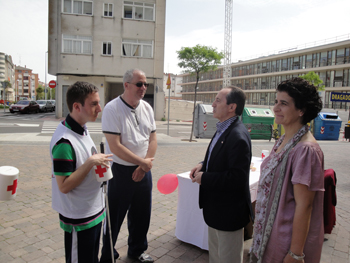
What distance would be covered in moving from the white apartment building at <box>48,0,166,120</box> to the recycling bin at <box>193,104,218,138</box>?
10420mm

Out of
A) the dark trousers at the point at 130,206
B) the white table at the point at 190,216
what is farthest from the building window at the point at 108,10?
the dark trousers at the point at 130,206

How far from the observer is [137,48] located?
86.1 ft

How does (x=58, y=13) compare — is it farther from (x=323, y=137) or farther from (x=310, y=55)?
(x=310, y=55)

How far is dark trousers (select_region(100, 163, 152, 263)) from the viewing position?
2.80 m

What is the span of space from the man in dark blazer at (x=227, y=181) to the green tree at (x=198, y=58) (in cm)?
1388

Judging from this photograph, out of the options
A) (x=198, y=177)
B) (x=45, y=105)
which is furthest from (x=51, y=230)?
(x=45, y=105)

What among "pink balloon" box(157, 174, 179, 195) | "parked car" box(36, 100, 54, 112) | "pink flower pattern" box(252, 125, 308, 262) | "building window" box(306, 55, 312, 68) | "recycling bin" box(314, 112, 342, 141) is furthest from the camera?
"building window" box(306, 55, 312, 68)

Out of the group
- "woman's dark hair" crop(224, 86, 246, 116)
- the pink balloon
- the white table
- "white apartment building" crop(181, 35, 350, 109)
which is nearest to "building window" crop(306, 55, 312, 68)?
"white apartment building" crop(181, 35, 350, 109)

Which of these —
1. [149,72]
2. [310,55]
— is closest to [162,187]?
[149,72]

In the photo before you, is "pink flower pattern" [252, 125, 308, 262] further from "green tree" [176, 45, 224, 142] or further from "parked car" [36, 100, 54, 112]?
"parked car" [36, 100, 54, 112]

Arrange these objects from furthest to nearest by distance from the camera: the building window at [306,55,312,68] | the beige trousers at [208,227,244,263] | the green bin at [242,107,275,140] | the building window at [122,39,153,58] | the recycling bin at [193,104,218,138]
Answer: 1. the building window at [306,55,312,68]
2. the building window at [122,39,153,58]
3. the recycling bin at [193,104,218,138]
4. the green bin at [242,107,275,140]
5. the beige trousers at [208,227,244,263]

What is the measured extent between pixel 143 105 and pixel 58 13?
26232mm

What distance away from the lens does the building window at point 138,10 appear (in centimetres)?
2619

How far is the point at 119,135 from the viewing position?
2.74 metres
